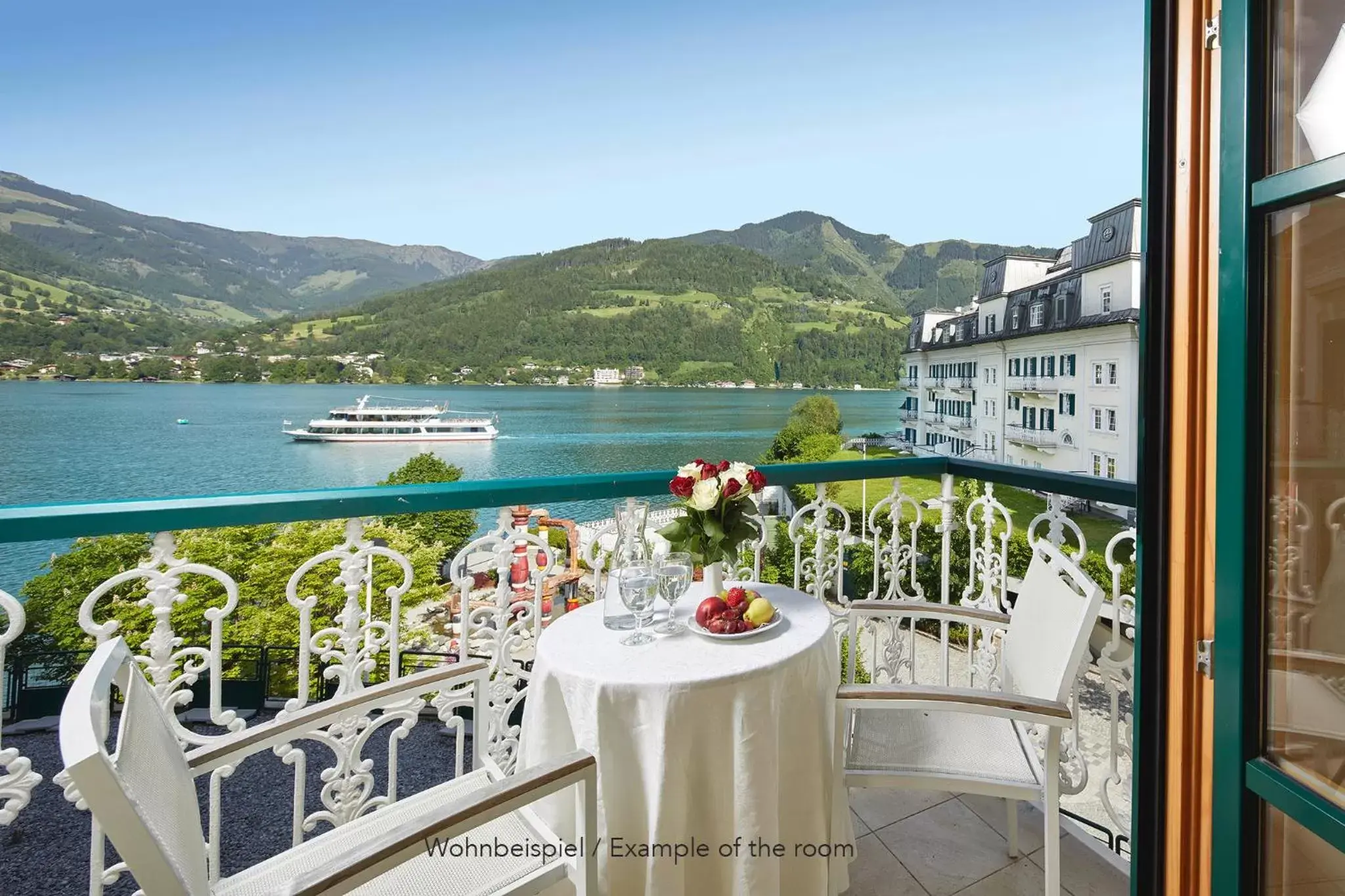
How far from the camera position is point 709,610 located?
1.48m

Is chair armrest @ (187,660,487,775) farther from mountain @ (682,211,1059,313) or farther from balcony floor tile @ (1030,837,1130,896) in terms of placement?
mountain @ (682,211,1059,313)

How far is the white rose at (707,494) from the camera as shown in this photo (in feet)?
5.11

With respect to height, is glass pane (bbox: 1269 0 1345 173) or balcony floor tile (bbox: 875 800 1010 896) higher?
glass pane (bbox: 1269 0 1345 173)

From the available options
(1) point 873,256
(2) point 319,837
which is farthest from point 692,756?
(1) point 873,256

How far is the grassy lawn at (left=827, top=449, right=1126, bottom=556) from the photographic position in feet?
7.67

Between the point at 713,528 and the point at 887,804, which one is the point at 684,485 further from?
the point at 887,804

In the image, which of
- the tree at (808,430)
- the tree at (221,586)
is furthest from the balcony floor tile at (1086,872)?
the tree at (808,430)

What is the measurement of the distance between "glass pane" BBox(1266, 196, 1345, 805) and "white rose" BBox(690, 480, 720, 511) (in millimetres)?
983

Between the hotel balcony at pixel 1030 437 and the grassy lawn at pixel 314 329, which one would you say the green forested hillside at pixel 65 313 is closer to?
the grassy lawn at pixel 314 329

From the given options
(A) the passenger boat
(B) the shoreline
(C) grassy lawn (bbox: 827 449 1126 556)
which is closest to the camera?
(C) grassy lawn (bbox: 827 449 1126 556)

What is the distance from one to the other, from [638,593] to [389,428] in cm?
3415

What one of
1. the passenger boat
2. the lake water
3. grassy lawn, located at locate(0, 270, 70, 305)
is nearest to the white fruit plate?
the lake water

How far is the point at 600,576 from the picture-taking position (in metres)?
2.24

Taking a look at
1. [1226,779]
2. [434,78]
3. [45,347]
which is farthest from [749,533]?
[45,347]
